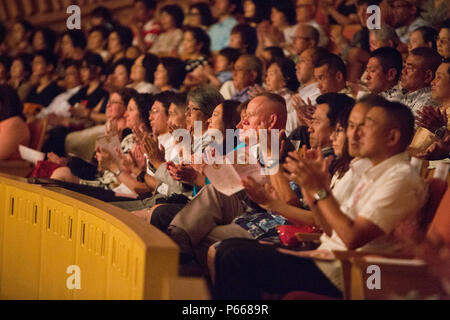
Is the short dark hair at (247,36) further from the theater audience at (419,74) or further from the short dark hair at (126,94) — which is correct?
the theater audience at (419,74)

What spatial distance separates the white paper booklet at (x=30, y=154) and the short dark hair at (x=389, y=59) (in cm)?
242

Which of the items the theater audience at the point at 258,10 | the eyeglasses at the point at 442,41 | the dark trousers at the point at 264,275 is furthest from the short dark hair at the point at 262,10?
the dark trousers at the point at 264,275

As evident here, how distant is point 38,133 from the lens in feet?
18.1

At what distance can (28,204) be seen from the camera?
11.9ft

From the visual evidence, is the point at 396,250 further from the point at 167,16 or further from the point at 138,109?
the point at 167,16

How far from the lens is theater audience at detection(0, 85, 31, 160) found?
17.1 feet

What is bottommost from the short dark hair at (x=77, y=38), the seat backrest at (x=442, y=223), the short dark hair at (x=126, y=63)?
the seat backrest at (x=442, y=223)

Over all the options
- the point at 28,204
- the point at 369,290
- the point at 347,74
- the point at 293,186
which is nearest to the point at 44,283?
the point at 28,204

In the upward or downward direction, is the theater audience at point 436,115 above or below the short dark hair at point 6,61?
below

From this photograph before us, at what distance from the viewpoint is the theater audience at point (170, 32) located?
21.8ft

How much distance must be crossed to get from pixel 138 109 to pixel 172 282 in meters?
2.29

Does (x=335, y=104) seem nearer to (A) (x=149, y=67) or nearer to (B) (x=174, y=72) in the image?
(B) (x=174, y=72)

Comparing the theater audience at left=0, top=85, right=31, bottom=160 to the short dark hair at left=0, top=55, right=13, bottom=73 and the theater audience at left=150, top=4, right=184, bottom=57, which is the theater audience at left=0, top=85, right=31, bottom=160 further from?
the short dark hair at left=0, top=55, right=13, bottom=73

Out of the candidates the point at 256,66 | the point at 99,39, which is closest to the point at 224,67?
the point at 256,66
